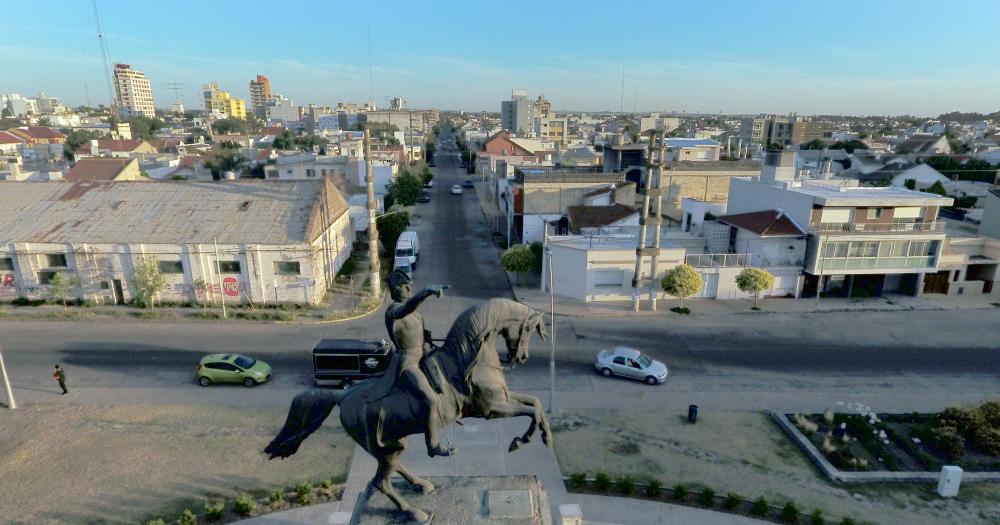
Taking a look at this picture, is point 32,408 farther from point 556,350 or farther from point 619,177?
point 619,177

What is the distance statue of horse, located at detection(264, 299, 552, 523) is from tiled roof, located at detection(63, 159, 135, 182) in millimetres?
Answer: 63708

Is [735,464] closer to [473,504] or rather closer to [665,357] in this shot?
[665,357]

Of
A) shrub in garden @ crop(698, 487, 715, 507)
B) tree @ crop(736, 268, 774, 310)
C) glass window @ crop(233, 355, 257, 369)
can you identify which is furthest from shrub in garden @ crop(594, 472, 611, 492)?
tree @ crop(736, 268, 774, 310)

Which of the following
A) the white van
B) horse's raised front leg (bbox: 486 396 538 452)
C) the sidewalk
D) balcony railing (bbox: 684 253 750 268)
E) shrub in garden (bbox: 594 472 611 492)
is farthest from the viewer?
the white van

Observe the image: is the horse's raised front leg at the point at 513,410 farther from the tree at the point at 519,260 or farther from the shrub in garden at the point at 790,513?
the tree at the point at 519,260

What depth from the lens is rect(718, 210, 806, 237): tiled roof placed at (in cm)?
3534

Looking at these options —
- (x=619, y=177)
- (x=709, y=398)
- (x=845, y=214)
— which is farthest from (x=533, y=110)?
(x=709, y=398)

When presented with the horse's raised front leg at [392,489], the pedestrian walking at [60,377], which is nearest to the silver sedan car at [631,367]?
the horse's raised front leg at [392,489]

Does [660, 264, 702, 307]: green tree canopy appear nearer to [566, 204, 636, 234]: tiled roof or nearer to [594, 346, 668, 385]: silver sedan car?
[594, 346, 668, 385]: silver sedan car

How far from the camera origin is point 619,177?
5319 cm

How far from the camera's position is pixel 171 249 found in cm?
3234

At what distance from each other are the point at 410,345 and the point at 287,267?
986 inches

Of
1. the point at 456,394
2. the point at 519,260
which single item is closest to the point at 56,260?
the point at 519,260

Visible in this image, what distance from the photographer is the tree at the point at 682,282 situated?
108 feet
